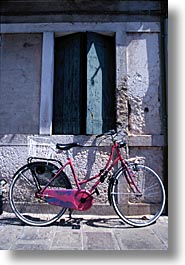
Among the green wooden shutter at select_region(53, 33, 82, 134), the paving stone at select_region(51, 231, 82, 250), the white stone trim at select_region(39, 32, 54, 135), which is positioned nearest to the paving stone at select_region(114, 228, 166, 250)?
the paving stone at select_region(51, 231, 82, 250)

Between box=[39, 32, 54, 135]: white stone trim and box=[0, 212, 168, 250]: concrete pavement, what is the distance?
0.87 metres

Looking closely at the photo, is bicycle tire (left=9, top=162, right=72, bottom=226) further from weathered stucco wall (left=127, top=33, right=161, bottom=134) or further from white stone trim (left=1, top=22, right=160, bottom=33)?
white stone trim (left=1, top=22, right=160, bottom=33)

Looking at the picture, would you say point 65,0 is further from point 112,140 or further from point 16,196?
point 16,196

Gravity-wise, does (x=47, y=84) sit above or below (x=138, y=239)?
above

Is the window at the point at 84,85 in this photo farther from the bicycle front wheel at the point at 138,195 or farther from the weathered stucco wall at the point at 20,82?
the bicycle front wheel at the point at 138,195

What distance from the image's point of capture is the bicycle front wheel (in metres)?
2.34

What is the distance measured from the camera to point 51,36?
274 centimetres

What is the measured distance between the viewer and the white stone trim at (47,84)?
2633mm

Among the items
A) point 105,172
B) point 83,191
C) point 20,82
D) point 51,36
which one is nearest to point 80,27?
point 51,36

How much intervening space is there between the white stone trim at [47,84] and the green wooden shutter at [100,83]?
1.21ft

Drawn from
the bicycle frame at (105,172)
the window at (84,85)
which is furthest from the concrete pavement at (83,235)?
the window at (84,85)

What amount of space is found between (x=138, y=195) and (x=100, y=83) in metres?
1.13

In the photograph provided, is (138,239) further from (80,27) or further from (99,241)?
(80,27)

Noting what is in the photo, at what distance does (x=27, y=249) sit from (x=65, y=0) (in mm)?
2318
